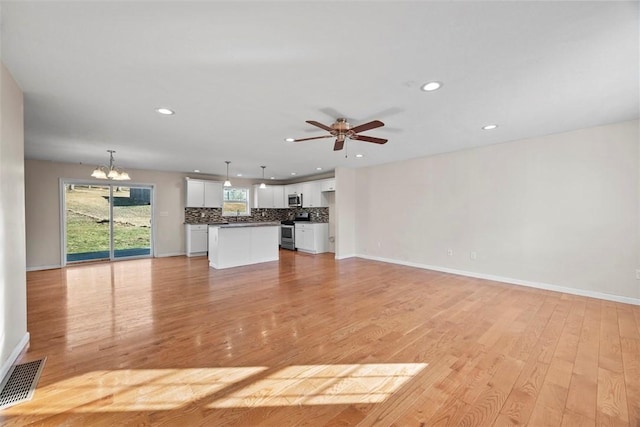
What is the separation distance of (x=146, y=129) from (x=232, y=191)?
16.2ft

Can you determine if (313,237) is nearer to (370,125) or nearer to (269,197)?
(269,197)

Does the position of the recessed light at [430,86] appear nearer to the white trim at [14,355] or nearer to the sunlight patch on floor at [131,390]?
the sunlight patch on floor at [131,390]

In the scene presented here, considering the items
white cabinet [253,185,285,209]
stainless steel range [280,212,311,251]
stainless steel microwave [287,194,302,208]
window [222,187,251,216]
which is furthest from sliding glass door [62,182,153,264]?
stainless steel microwave [287,194,302,208]

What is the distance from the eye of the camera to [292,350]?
90.7 inches

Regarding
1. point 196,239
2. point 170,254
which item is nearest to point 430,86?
point 196,239

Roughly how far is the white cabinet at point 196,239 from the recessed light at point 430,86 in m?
6.79

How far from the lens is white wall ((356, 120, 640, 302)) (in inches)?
134

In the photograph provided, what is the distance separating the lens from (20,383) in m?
1.85

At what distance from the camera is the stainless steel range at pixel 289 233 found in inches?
323

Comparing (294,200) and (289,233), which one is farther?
(294,200)

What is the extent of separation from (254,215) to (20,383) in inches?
284

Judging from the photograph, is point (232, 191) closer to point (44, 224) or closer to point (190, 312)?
point (44, 224)

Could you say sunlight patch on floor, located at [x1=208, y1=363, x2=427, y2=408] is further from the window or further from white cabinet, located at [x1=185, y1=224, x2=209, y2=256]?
the window

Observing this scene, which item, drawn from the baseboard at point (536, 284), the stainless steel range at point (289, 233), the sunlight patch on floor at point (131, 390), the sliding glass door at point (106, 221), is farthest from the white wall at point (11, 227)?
the stainless steel range at point (289, 233)
